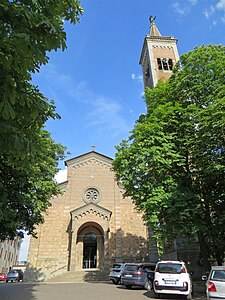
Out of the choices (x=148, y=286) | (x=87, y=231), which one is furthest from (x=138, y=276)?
(x=87, y=231)

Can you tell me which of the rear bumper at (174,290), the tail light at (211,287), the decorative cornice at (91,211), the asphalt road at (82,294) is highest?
the decorative cornice at (91,211)

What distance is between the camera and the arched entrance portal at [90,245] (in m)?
25.8

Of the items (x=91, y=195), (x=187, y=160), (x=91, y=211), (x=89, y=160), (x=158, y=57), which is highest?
(x=158, y=57)

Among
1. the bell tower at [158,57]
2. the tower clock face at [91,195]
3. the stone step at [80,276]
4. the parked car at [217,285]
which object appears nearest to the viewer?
the parked car at [217,285]

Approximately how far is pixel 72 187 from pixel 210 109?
20793 mm

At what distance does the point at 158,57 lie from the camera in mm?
31609

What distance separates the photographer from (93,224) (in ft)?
86.9

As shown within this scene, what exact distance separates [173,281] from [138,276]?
3.84 meters

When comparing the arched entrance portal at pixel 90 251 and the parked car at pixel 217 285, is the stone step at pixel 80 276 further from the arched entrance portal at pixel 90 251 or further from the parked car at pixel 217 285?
the parked car at pixel 217 285

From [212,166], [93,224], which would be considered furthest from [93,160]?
[212,166]

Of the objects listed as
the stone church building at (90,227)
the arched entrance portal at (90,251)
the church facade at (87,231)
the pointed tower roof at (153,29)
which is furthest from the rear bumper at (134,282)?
the pointed tower roof at (153,29)

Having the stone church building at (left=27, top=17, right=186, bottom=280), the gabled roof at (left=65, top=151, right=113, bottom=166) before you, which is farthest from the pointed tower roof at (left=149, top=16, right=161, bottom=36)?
the gabled roof at (left=65, top=151, right=113, bottom=166)

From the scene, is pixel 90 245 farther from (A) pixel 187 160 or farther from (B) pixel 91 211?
Result: (A) pixel 187 160

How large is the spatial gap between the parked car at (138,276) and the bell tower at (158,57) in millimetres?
21215
